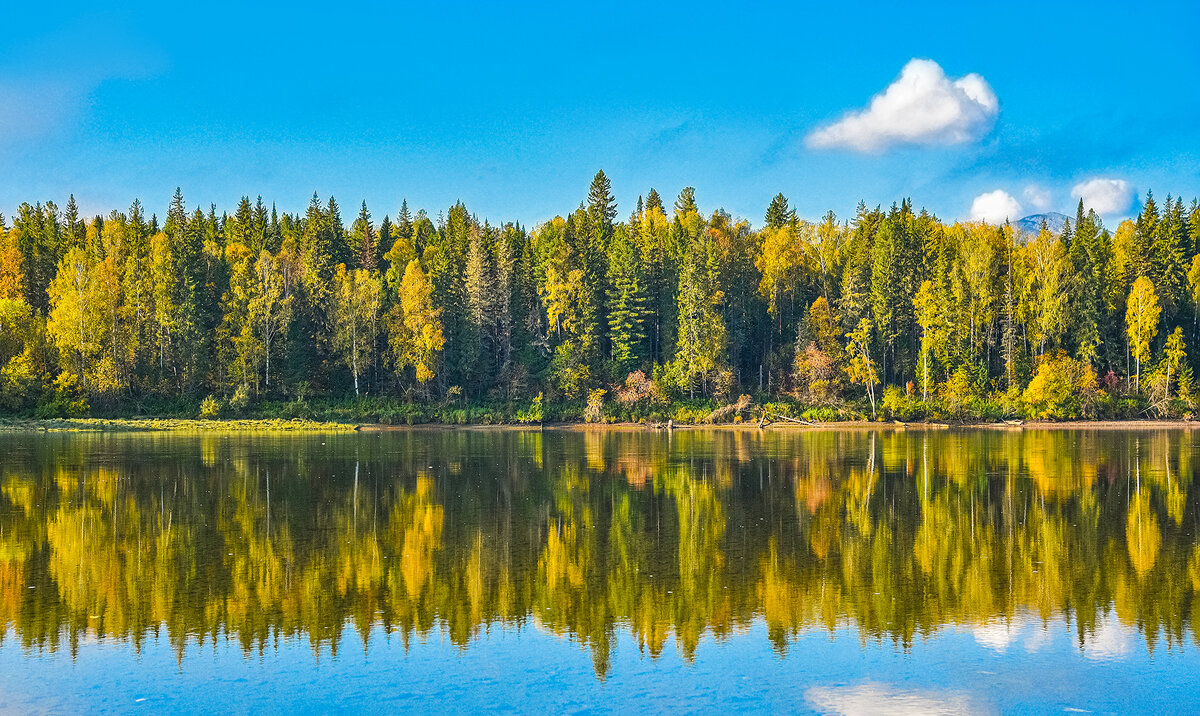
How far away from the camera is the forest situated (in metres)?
66.4

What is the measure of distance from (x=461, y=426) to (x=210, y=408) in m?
16.6

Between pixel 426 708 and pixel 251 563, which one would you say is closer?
pixel 426 708

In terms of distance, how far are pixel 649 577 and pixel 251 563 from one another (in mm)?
6638

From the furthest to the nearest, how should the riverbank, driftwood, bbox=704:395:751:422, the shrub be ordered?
the shrub, driftwood, bbox=704:395:751:422, the riverbank

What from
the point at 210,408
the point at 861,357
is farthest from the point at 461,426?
the point at 861,357

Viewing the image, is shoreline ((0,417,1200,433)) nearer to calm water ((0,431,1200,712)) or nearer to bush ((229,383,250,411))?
bush ((229,383,250,411))

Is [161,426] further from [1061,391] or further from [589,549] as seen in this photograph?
[1061,391]

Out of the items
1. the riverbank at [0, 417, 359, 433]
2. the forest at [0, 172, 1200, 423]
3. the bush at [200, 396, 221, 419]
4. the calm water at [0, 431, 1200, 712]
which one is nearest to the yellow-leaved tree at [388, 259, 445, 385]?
the forest at [0, 172, 1200, 423]

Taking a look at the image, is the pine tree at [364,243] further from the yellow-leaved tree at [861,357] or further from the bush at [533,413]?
the yellow-leaved tree at [861,357]

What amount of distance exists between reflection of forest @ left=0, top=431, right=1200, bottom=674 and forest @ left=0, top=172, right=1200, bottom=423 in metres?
33.9

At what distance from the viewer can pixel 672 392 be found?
227ft

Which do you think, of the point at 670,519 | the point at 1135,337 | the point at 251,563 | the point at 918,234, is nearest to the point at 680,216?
the point at 918,234

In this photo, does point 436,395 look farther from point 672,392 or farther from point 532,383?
point 672,392

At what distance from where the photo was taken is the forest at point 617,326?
218 feet
